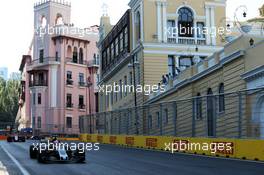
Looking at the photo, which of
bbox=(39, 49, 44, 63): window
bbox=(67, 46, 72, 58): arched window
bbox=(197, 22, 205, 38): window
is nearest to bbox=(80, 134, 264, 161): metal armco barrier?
bbox=(197, 22, 205, 38): window

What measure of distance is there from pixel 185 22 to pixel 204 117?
28.8m

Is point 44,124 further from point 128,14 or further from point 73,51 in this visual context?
point 128,14

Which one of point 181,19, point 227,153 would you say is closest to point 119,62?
point 181,19

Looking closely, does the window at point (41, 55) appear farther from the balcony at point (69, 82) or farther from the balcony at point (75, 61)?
the balcony at point (69, 82)

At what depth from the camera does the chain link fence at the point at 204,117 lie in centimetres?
1853

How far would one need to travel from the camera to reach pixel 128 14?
52.4m

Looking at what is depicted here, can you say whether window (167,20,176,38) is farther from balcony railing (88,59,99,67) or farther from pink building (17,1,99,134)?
balcony railing (88,59,99,67)

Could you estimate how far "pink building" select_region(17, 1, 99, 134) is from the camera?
7806cm

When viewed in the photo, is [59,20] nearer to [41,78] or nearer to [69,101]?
[41,78]

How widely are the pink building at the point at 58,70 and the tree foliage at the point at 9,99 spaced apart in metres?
24.1

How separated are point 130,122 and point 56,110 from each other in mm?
43978

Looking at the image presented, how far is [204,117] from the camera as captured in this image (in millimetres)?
22547

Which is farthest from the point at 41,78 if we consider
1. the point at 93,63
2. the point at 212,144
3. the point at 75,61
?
the point at 212,144

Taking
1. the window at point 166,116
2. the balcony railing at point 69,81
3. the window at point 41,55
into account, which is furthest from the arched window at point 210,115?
the window at point 41,55
